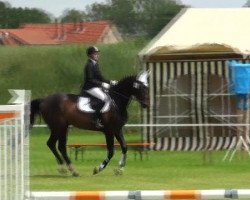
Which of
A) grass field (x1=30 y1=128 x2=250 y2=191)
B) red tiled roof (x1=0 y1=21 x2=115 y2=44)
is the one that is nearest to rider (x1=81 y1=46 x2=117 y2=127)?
grass field (x1=30 y1=128 x2=250 y2=191)

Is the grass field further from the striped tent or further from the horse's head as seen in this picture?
the horse's head

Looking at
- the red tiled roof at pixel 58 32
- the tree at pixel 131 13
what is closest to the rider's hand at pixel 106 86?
the red tiled roof at pixel 58 32

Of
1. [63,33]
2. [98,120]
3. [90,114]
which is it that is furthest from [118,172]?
[63,33]

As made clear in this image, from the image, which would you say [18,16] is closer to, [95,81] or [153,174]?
[95,81]

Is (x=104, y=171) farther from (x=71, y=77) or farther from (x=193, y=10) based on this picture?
(x=71, y=77)

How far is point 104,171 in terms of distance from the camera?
19.1 meters

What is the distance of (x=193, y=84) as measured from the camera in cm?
2533

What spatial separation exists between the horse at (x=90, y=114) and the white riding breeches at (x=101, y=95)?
74 mm

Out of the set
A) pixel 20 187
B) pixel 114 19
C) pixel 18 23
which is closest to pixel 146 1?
pixel 114 19

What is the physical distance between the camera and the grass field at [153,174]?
51.8ft

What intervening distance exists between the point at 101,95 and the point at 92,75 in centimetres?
60

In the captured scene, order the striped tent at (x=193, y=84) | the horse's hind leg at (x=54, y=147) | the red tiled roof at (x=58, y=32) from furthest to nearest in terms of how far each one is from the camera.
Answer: the red tiled roof at (x=58, y=32), the striped tent at (x=193, y=84), the horse's hind leg at (x=54, y=147)

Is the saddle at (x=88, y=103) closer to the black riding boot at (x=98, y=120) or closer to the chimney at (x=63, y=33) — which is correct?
the black riding boot at (x=98, y=120)

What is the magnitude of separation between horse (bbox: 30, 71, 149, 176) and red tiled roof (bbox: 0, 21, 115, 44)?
136 ft
